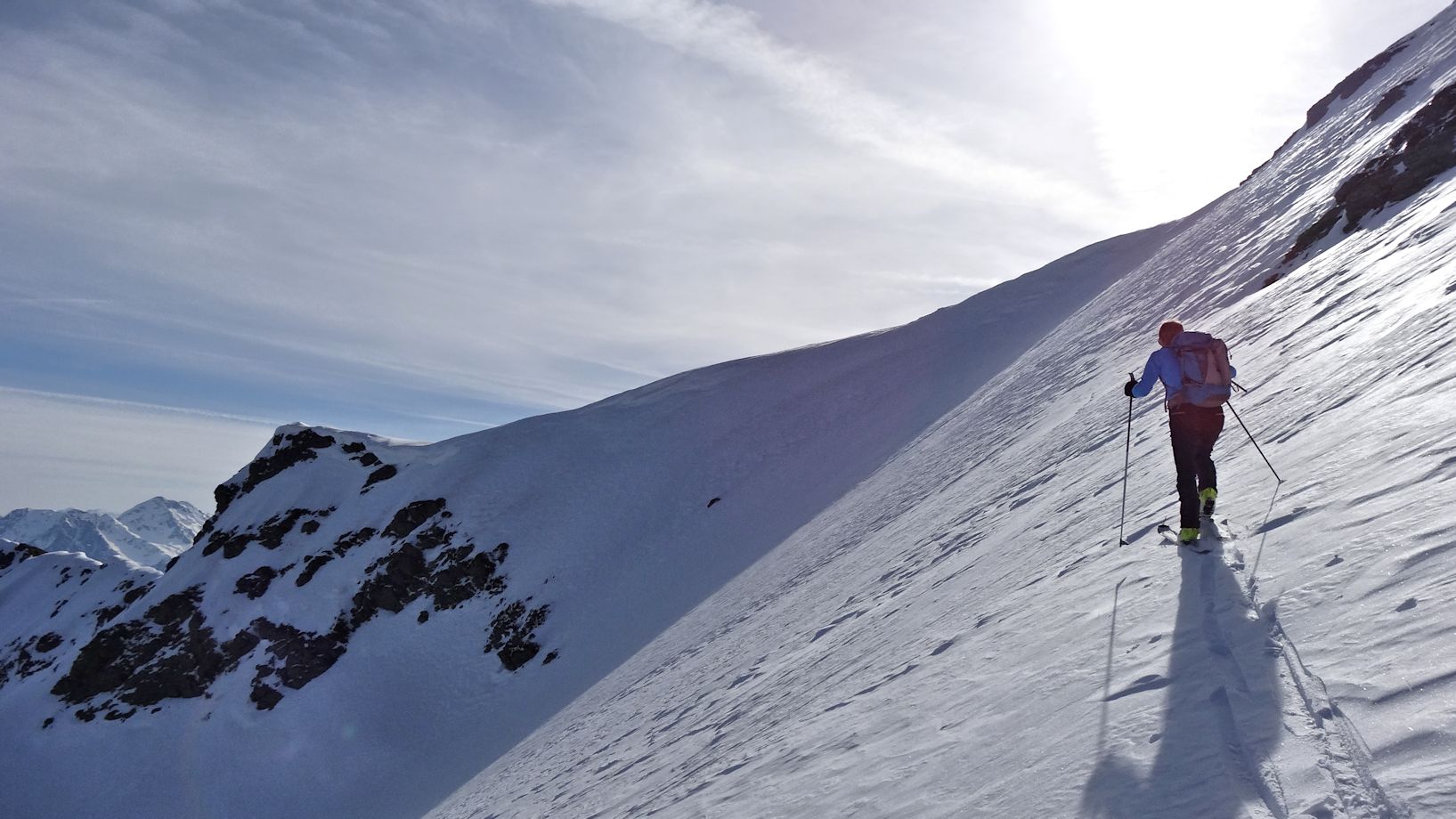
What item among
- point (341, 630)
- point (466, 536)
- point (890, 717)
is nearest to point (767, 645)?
point (890, 717)

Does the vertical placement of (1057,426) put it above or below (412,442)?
below

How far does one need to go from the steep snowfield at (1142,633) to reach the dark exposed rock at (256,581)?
36058 millimetres

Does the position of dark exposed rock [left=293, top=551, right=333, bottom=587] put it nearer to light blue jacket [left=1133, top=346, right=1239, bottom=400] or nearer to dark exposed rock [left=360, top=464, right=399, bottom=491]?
dark exposed rock [left=360, top=464, right=399, bottom=491]

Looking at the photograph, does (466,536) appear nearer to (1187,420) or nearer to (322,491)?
(322,491)

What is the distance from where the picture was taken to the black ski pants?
6.50 metres

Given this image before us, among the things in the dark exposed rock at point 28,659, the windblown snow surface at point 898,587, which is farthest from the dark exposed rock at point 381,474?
the dark exposed rock at point 28,659

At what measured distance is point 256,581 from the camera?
46.8 metres

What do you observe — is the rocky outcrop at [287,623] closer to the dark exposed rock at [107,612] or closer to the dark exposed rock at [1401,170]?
the dark exposed rock at [107,612]

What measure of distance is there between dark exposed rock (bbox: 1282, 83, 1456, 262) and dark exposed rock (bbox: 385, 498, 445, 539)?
41175 mm

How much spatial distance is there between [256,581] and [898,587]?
155ft

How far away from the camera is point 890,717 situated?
6.30m

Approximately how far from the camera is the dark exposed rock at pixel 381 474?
50853 mm

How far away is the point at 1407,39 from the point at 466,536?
49820mm

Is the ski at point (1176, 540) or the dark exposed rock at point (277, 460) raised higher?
the dark exposed rock at point (277, 460)
